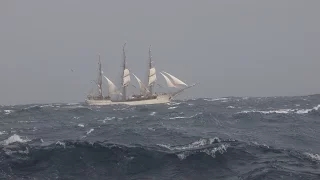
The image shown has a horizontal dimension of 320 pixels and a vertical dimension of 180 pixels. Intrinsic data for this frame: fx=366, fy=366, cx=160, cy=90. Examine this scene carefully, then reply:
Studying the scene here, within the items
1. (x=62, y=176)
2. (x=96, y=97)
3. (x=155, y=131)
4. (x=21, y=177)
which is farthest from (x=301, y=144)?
(x=96, y=97)

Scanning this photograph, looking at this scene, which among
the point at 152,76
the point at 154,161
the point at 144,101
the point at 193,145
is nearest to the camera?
the point at 154,161

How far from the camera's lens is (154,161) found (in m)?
19.7

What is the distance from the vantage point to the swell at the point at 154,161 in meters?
17.8

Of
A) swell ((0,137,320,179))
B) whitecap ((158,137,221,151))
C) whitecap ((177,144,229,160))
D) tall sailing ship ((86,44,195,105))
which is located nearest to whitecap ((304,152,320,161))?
swell ((0,137,320,179))

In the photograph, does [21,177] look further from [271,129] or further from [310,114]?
[310,114]

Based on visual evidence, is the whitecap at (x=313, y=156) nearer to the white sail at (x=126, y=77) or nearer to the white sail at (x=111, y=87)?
the white sail at (x=126, y=77)

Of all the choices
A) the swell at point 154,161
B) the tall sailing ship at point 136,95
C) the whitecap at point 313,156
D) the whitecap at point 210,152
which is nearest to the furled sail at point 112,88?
the tall sailing ship at point 136,95

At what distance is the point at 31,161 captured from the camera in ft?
65.5

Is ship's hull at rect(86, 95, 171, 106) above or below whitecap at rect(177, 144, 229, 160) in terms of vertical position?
below

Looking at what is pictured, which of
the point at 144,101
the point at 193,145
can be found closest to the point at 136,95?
the point at 144,101

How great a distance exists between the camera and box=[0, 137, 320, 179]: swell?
58.5 feet

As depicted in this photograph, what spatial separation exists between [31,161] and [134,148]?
603 centimetres

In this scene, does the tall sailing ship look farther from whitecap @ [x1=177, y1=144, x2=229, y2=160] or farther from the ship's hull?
whitecap @ [x1=177, y1=144, x2=229, y2=160]

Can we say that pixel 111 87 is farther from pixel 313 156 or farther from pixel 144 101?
pixel 313 156
